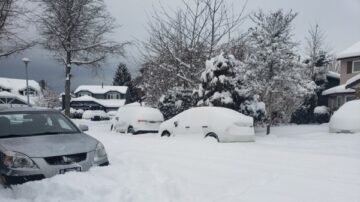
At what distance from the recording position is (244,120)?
12438 mm

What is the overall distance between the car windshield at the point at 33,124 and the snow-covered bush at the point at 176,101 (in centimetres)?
1430

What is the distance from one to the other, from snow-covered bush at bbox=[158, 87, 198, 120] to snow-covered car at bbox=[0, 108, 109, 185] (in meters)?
14.7

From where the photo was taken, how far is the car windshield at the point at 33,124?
6678 mm

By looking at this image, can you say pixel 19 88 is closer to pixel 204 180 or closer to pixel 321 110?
pixel 321 110

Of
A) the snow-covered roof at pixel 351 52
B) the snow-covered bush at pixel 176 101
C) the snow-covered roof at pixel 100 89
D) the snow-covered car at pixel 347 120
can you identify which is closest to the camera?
the snow-covered car at pixel 347 120

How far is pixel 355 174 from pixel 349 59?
93.3ft

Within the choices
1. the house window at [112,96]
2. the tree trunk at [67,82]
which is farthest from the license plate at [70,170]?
the house window at [112,96]

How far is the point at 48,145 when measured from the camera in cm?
602

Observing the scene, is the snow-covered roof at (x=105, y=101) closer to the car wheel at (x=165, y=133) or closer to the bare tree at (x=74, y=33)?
the bare tree at (x=74, y=33)

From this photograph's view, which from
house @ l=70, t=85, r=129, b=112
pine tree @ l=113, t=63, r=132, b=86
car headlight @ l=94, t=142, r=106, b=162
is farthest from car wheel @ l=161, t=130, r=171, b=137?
pine tree @ l=113, t=63, r=132, b=86

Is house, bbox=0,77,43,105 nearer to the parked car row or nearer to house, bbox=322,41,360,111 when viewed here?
house, bbox=322,41,360,111

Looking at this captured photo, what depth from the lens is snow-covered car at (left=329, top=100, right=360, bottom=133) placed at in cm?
1619

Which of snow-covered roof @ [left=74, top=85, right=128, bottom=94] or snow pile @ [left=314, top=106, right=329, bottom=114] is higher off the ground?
snow-covered roof @ [left=74, top=85, right=128, bottom=94]

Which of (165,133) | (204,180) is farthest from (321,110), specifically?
(204,180)
